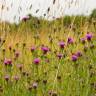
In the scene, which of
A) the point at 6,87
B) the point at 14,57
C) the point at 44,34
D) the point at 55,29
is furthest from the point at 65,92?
the point at 44,34

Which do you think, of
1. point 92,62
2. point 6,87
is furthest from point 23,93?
point 92,62

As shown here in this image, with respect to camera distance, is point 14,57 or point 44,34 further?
point 44,34

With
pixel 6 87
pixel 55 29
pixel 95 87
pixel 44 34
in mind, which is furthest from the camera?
pixel 44 34

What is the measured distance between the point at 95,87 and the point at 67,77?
1.20ft

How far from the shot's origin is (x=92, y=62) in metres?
2.88

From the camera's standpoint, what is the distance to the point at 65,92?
8.46 ft

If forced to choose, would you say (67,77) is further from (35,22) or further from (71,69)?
(35,22)

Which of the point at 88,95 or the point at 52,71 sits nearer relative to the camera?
the point at 88,95

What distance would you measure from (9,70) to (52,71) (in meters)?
0.39

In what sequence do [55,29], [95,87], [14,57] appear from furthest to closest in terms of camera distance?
1. [55,29]
2. [14,57]
3. [95,87]

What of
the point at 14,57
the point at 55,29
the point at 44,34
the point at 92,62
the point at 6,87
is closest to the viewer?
the point at 6,87

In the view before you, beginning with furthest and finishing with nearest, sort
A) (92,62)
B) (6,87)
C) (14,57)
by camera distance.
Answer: (14,57), (92,62), (6,87)

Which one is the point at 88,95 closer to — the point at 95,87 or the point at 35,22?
the point at 95,87

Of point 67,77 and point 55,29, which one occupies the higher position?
point 55,29
